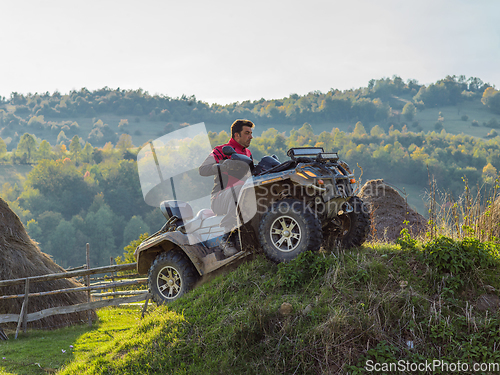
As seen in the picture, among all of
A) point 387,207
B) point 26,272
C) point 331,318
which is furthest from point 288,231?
point 26,272

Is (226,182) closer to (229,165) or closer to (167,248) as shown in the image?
(229,165)

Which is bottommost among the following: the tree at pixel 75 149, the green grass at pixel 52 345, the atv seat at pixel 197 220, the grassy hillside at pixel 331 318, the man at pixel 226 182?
the green grass at pixel 52 345

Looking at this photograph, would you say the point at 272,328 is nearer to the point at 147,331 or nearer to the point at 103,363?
the point at 147,331

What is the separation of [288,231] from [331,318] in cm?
131

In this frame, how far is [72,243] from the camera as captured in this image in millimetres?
74000

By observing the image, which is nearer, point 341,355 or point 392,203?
point 341,355

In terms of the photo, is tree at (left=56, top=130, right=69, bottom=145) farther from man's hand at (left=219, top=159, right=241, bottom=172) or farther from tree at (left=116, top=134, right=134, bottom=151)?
man's hand at (left=219, top=159, right=241, bottom=172)

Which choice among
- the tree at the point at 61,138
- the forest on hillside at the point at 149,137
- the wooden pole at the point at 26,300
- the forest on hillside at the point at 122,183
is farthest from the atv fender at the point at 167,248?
the tree at the point at 61,138

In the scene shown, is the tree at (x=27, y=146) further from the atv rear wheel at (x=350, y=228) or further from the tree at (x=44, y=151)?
the atv rear wheel at (x=350, y=228)

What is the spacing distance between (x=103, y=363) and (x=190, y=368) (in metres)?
1.46

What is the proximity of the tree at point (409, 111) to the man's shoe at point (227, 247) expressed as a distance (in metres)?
142

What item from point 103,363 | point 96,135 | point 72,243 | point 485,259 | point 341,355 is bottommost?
point 72,243

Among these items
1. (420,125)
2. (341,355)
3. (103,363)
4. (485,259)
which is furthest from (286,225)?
(420,125)

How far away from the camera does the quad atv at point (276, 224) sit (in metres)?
5.44
